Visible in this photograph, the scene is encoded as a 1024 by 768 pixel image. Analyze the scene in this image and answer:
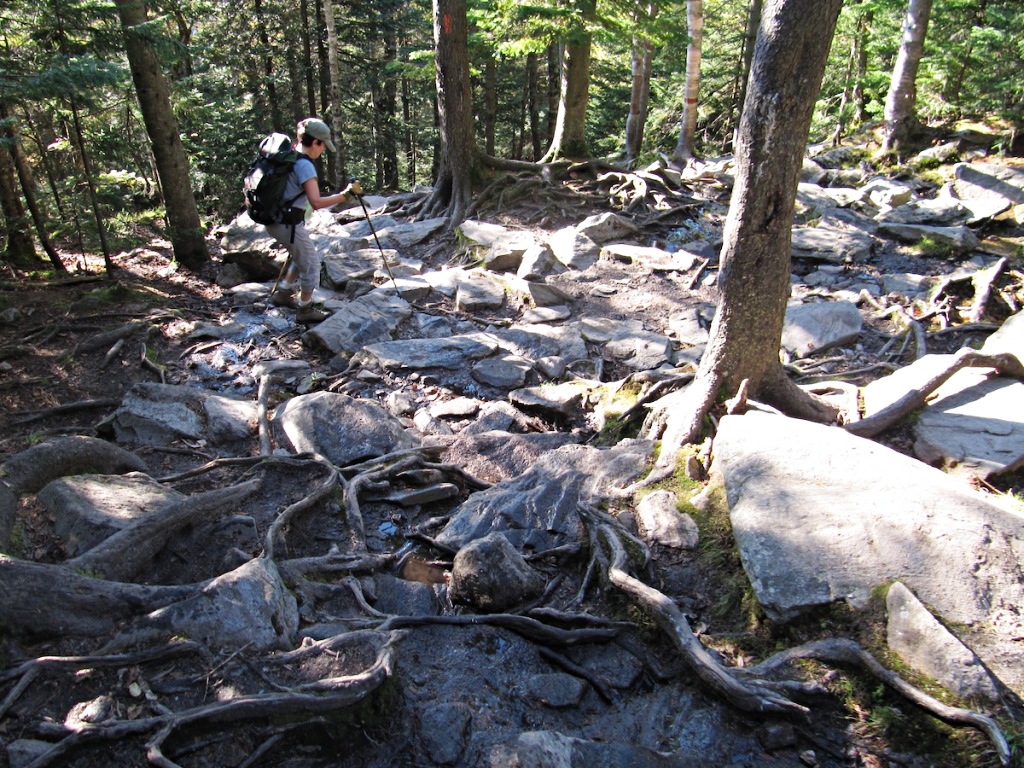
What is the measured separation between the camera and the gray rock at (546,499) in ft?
17.5

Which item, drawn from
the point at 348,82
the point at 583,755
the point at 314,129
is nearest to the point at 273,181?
the point at 314,129

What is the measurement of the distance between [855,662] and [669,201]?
1257 cm

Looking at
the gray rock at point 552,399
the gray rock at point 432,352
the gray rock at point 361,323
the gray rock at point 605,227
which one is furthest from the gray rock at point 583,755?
the gray rock at point 605,227

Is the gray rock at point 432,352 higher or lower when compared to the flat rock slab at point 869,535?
lower

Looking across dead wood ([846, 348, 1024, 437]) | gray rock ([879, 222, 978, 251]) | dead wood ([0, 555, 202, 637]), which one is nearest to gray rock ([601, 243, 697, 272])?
gray rock ([879, 222, 978, 251])

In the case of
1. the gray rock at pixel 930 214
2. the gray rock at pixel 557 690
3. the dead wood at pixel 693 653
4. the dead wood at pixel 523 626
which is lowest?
the gray rock at pixel 557 690

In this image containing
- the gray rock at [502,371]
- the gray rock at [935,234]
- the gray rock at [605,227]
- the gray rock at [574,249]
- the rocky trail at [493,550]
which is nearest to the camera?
the rocky trail at [493,550]

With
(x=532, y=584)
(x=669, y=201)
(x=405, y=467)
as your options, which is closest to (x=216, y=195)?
(x=669, y=201)

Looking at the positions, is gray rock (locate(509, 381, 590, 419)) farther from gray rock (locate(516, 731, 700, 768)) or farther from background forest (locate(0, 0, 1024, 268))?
background forest (locate(0, 0, 1024, 268))

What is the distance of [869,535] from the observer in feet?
13.1

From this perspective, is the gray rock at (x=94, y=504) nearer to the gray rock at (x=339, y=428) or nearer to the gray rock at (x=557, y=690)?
the gray rock at (x=339, y=428)

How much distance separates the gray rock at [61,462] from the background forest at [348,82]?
498 centimetres

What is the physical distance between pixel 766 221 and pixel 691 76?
15.1 metres

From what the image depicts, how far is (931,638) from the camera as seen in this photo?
136 inches
